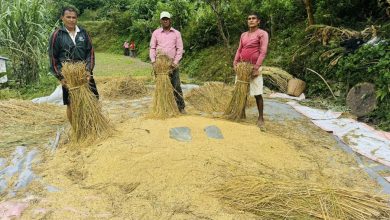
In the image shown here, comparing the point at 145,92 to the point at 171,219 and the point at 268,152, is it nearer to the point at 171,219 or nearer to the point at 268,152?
the point at 268,152

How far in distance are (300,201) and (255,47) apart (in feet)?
7.18

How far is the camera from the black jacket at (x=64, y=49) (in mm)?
3807

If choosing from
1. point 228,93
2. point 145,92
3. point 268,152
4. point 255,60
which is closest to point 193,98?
point 228,93

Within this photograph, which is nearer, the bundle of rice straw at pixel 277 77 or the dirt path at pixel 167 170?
the dirt path at pixel 167 170

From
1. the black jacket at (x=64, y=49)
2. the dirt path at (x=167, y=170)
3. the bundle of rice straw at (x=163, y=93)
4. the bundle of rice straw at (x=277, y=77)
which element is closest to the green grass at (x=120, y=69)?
the bundle of rice straw at (x=277, y=77)

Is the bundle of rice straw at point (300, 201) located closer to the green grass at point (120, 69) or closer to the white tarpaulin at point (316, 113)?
the white tarpaulin at point (316, 113)

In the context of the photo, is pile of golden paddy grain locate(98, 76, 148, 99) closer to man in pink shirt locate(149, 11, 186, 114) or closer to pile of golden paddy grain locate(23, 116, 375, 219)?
man in pink shirt locate(149, 11, 186, 114)

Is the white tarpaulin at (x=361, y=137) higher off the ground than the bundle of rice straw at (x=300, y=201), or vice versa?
the bundle of rice straw at (x=300, y=201)

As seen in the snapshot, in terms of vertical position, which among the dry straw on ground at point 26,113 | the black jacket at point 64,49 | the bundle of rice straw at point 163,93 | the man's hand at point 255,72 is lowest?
the dry straw on ground at point 26,113

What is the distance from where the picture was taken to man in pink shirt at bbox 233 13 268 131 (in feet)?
13.8

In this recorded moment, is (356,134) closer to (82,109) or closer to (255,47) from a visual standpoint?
(255,47)

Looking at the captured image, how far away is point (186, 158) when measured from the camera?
3064 mm

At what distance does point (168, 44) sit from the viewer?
4.58m

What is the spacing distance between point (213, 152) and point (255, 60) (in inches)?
60.2
